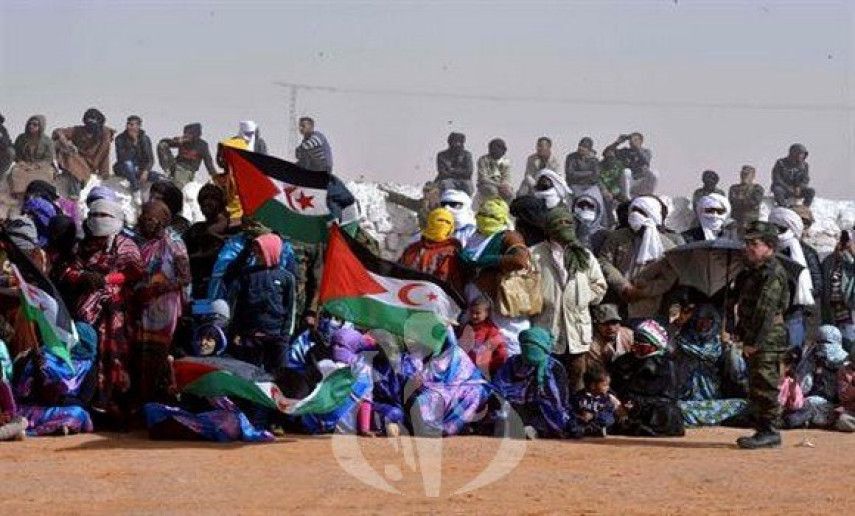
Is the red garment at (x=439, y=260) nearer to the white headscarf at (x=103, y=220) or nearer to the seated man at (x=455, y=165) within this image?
the white headscarf at (x=103, y=220)

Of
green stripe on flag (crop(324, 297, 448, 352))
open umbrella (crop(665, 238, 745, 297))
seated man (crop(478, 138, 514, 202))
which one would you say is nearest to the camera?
green stripe on flag (crop(324, 297, 448, 352))

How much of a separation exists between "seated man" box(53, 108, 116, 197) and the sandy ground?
7381mm

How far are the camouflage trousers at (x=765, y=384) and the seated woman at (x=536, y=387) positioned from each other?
49.6 inches

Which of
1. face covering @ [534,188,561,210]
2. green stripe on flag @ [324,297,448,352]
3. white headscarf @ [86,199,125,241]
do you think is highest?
face covering @ [534,188,561,210]

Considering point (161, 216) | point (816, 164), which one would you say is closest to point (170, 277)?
point (161, 216)

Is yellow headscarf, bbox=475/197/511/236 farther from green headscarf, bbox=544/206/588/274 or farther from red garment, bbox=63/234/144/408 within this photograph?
red garment, bbox=63/234/144/408

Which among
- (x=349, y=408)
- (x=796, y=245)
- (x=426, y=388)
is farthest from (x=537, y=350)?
(x=796, y=245)

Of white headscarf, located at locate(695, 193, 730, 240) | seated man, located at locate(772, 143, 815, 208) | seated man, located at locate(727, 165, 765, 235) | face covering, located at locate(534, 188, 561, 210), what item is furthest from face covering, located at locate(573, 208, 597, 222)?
seated man, located at locate(772, 143, 815, 208)

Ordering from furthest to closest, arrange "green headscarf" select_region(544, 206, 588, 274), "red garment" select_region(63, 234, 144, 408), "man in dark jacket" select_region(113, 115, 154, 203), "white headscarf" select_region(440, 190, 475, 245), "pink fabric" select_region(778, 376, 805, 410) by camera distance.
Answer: "man in dark jacket" select_region(113, 115, 154, 203)
"white headscarf" select_region(440, 190, 475, 245)
"pink fabric" select_region(778, 376, 805, 410)
"green headscarf" select_region(544, 206, 588, 274)
"red garment" select_region(63, 234, 144, 408)

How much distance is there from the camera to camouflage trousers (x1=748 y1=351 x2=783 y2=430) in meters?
13.3

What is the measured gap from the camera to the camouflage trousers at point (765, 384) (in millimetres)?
13297

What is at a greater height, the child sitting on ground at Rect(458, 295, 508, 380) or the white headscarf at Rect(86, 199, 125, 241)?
the white headscarf at Rect(86, 199, 125, 241)

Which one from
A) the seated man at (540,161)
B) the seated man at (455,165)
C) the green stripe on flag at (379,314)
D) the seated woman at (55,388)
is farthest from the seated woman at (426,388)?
the seated man at (455,165)

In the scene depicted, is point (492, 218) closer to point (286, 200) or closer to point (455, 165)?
point (286, 200)
